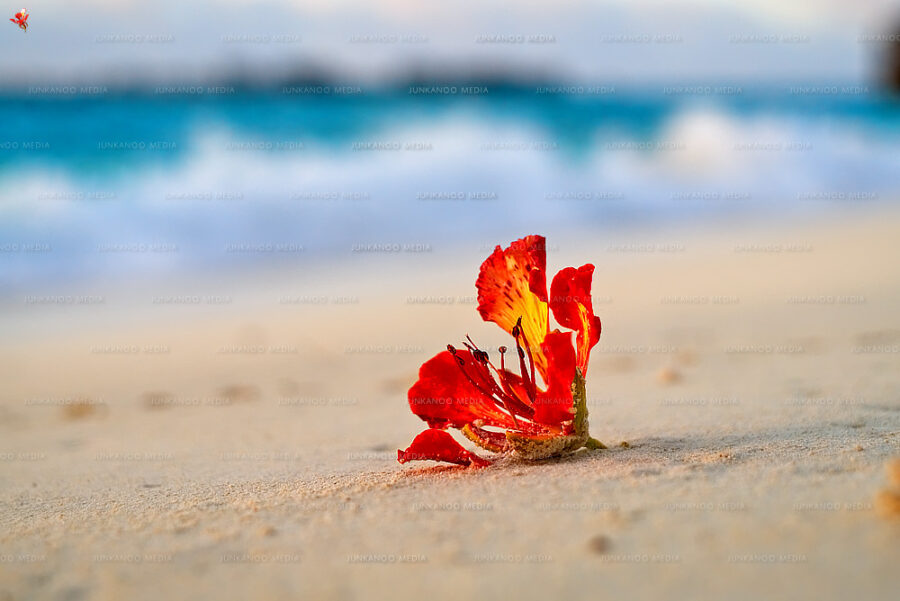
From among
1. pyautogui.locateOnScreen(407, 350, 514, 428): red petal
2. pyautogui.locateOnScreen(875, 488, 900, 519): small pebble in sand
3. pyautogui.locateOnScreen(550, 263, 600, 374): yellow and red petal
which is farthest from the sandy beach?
pyautogui.locateOnScreen(550, 263, 600, 374): yellow and red petal

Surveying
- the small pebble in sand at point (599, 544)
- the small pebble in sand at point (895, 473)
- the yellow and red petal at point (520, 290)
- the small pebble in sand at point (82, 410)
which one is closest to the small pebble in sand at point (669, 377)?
the yellow and red petal at point (520, 290)

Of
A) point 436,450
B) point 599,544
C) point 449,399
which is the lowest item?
point 599,544

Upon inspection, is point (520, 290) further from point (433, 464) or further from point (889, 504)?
point (889, 504)

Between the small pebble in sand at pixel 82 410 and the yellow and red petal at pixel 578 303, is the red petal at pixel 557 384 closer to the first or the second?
→ the yellow and red petal at pixel 578 303

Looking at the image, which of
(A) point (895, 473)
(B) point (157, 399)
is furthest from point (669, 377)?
(B) point (157, 399)

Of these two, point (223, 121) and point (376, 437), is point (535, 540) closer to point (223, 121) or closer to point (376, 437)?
point (376, 437)

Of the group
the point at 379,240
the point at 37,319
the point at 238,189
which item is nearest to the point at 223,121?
the point at 238,189
